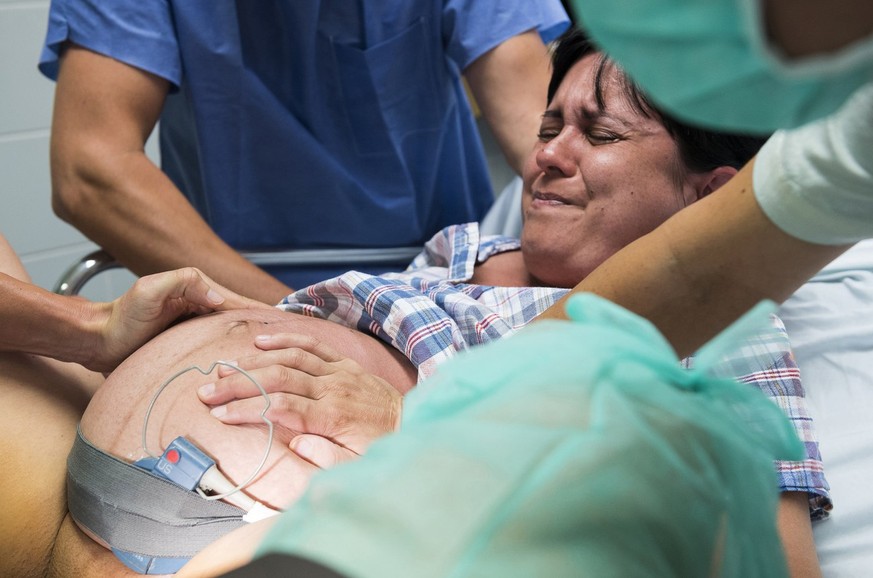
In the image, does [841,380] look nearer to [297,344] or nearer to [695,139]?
[695,139]

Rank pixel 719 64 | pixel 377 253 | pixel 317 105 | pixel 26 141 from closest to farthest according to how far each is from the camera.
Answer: pixel 719 64 → pixel 317 105 → pixel 377 253 → pixel 26 141

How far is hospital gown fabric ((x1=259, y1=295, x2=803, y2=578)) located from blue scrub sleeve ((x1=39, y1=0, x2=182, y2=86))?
4.11 feet

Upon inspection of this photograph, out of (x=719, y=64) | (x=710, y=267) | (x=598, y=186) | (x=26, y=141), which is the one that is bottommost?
(x=26, y=141)

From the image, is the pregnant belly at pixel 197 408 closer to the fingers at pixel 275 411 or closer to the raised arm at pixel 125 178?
the fingers at pixel 275 411

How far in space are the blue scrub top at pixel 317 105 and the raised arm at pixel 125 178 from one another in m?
0.06

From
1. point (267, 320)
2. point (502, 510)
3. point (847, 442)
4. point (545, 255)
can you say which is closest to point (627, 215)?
point (545, 255)

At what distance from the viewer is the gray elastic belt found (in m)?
0.92

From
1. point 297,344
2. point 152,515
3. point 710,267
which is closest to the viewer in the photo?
point 710,267

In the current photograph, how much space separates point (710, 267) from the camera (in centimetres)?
76

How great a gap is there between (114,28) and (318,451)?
39.9 inches

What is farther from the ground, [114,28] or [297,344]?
[114,28]

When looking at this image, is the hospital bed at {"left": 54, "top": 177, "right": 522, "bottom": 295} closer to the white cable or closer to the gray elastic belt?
the white cable

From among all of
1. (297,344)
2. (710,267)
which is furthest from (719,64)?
(297,344)

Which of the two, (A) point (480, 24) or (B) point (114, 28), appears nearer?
(B) point (114, 28)
